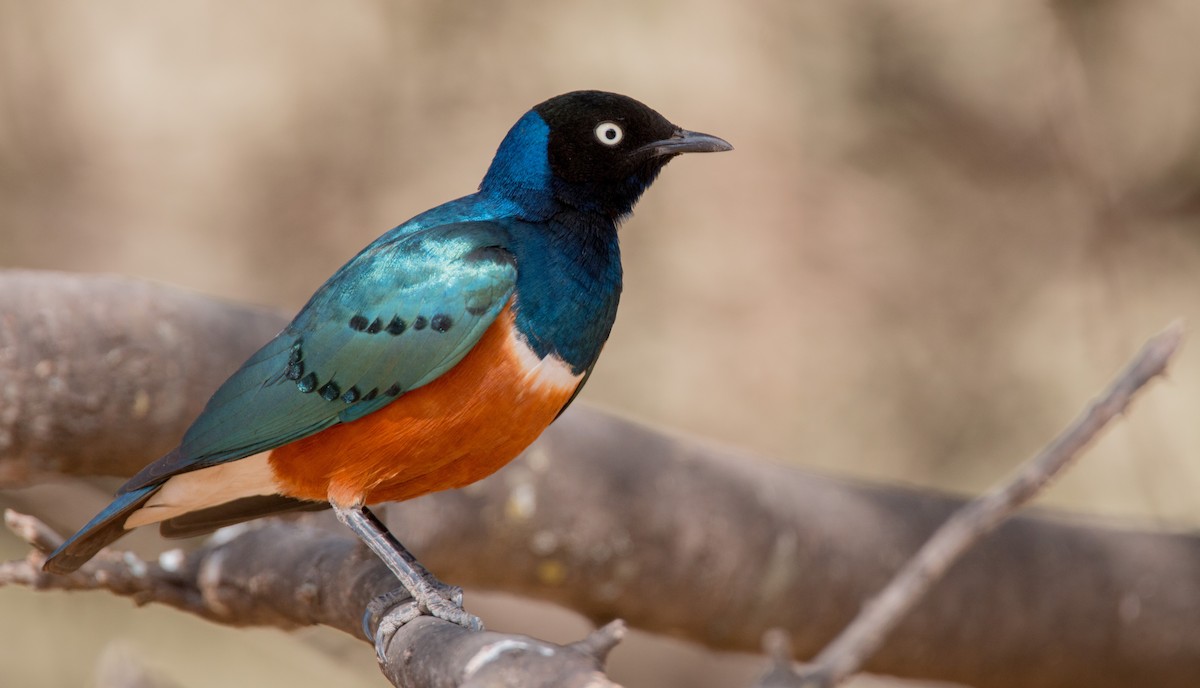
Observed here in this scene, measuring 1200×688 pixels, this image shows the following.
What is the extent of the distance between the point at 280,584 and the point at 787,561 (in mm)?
2496

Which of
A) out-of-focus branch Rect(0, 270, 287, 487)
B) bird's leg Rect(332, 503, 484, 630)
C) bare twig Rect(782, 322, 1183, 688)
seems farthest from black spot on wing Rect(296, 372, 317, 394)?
bare twig Rect(782, 322, 1183, 688)

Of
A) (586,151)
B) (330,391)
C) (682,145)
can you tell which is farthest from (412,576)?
(682,145)

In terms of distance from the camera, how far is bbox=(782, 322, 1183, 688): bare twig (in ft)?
6.72

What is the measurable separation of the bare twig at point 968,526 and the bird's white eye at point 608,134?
5.57 feet

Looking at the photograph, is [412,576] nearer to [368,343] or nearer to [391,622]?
[391,622]

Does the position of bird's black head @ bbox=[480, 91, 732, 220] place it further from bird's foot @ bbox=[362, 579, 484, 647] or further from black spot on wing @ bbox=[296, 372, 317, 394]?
bird's foot @ bbox=[362, 579, 484, 647]

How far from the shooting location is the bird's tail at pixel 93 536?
362cm

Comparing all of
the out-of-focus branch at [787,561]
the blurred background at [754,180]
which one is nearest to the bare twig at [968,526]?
the out-of-focus branch at [787,561]

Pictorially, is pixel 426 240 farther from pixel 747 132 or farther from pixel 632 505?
pixel 747 132

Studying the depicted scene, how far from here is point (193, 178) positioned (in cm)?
792

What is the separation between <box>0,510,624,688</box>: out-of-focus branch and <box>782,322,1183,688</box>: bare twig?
0.84m

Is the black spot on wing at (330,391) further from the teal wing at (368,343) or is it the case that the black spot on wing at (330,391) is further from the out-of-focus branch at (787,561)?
the out-of-focus branch at (787,561)

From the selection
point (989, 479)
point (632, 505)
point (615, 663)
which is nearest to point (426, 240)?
point (632, 505)

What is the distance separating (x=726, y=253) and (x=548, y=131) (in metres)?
3.78
